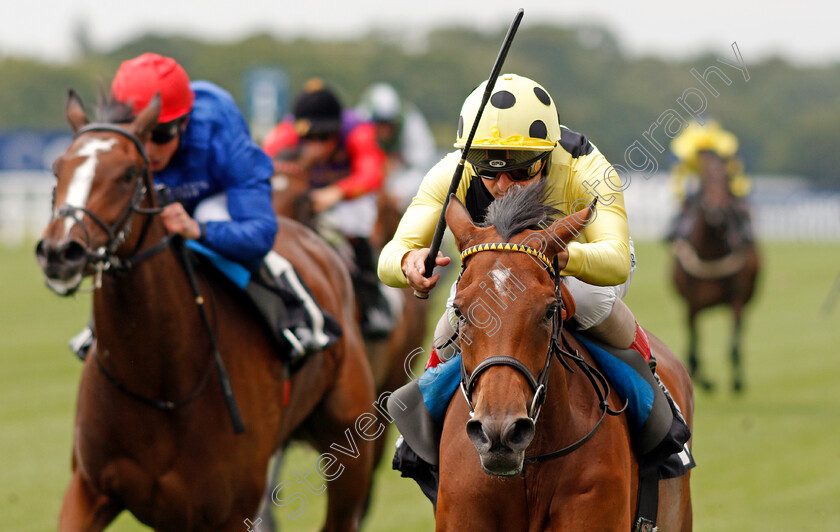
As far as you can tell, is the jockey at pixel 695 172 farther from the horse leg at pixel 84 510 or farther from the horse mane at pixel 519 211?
the horse mane at pixel 519 211

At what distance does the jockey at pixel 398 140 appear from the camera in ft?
34.1

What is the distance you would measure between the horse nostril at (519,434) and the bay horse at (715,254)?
9.86 metres

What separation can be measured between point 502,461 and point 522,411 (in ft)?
0.44

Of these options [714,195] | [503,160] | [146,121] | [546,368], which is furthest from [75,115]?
[714,195]

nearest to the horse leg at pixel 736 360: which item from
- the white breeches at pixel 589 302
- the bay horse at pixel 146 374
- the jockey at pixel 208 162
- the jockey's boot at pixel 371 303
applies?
the jockey's boot at pixel 371 303

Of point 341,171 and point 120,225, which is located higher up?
point 120,225

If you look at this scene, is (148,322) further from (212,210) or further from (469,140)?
(469,140)

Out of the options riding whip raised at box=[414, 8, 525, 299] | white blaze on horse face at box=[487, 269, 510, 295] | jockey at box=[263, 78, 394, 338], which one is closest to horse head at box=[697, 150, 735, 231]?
jockey at box=[263, 78, 394, 338]

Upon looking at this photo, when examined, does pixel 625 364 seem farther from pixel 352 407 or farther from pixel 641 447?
pixel 352 407

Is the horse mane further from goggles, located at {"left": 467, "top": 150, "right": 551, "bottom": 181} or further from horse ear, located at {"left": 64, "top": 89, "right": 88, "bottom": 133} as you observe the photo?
horse ear, located at {"left": 64, "top": 89, "right": 88, "bottom": 133}

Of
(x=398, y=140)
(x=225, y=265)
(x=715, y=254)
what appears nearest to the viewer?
(x=225, y=265)

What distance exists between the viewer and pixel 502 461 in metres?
2.86

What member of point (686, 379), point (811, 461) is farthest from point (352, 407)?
point (811, 461)

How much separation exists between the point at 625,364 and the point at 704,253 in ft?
29.6
